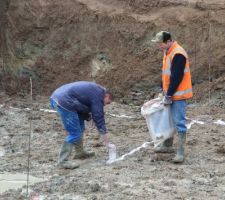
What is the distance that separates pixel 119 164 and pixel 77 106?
0.99 m

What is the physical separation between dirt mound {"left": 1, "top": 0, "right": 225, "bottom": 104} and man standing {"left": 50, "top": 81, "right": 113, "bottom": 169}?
5611 mm

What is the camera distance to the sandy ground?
6859 mm

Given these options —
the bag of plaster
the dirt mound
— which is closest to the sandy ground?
the bag of plaster

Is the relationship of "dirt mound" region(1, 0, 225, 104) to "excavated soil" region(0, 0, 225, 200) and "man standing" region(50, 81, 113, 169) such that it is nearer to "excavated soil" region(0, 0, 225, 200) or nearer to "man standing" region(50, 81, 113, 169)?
"excavated soil" region(0, 0, 225, 200)

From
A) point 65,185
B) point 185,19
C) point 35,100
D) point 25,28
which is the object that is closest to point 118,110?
point 35,100

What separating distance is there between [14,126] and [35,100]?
2821 mm

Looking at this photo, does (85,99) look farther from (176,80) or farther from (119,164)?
(176,80)

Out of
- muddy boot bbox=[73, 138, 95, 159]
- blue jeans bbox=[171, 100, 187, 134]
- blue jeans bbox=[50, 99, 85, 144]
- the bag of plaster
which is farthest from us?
muddy boot bbox=[73, 138, 95, 159]

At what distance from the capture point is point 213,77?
13422 millimetres

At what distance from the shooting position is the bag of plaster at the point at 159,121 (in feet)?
27.5

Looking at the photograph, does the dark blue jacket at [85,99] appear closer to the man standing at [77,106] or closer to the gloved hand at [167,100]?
the man standing at [77,106]

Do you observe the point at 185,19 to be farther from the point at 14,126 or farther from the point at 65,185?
the point at 65,185

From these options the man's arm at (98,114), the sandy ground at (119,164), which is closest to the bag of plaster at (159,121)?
the sandy ground at (119,164)

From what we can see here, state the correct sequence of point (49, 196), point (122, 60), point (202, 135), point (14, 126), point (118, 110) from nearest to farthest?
point (49, 196) < point (202, 135) < point (14, 126) < point (118, 110) < point (122, 60)
